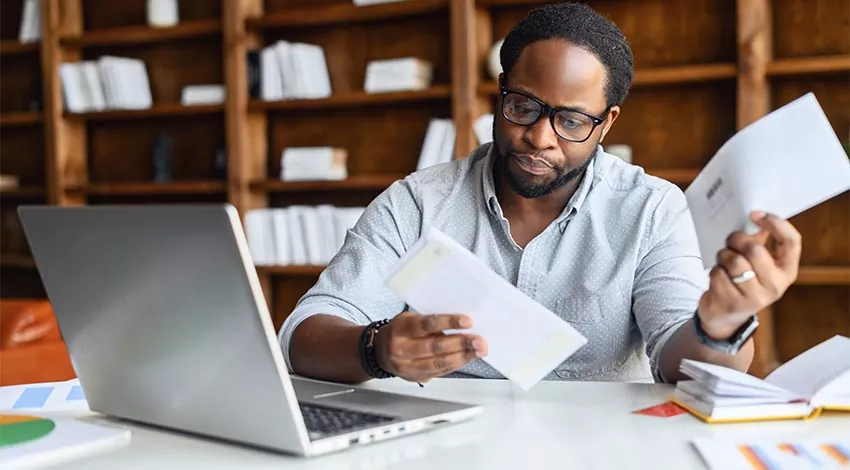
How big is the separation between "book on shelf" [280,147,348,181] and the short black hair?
2.21 metres

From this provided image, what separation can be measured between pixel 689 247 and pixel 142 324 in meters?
1.00

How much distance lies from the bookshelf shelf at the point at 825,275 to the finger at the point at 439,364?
240 cm

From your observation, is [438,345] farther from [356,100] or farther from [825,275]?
[356,100]

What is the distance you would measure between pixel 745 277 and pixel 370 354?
0.52m

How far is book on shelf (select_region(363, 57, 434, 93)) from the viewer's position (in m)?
3.75

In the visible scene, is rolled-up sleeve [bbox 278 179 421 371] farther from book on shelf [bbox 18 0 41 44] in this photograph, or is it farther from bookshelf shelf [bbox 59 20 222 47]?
book on shelf [bbox 18 0 41 44]

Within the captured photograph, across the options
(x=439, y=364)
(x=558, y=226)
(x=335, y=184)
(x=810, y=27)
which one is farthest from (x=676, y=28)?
(x=439, y=364)

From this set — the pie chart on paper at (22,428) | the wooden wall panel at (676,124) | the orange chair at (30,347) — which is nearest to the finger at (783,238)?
the pie chart on paper at (22,428)

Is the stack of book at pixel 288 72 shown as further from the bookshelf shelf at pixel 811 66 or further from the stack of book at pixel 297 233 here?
the bookshelf shelf at pixel 811 66

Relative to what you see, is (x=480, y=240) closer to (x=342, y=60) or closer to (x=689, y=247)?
(x=689, y=247)

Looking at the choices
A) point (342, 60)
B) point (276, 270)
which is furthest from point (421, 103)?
point (276, 270)

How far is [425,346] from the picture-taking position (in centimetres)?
121

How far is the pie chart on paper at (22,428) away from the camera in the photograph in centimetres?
104

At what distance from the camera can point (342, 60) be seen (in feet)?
13.5
